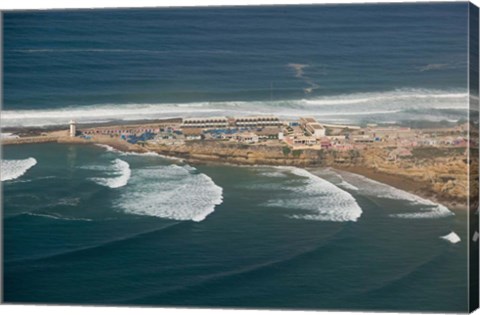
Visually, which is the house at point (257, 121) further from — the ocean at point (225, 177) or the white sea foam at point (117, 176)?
the white sea foam at point (117, 176)

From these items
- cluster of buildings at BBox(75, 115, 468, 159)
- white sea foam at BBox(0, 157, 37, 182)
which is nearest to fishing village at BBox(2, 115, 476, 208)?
cluster of buildings at BBox(75, 115, 468, 159)

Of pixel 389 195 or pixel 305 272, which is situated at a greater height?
pixel 389 195

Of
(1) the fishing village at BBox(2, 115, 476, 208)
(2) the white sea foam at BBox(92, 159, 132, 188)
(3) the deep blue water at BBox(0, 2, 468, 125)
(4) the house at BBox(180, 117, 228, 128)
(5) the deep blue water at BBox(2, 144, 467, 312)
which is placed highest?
(3) the deep blue water at BBox(0, 2, 468, 125)

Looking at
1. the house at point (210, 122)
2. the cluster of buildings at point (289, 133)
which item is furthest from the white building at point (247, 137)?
the house at point (210, 122)

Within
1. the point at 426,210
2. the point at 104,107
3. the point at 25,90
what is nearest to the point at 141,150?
the point at 104,107

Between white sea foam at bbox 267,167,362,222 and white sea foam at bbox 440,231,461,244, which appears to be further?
white sea foam at bbox 267,167,362,222

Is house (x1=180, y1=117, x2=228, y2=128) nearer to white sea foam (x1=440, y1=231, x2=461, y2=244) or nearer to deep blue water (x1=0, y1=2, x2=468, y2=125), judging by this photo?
deep blue water (x1=0, y1=2, x2=468, y2=125)

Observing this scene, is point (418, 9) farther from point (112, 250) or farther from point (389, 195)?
point (112, 250)
